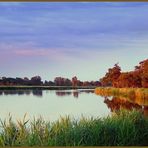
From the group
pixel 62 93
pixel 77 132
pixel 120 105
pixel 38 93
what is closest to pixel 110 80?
pixel 120 105

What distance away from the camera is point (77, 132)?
5660 millimetres

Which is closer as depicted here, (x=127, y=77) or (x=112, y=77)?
(x=112, y=77)

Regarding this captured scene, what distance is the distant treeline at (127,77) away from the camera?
5.65m

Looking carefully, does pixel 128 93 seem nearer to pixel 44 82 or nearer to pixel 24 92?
pixel 44 82

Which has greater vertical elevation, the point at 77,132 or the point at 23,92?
the point at 23,92

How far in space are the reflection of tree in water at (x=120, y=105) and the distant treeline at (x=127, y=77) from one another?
142mm

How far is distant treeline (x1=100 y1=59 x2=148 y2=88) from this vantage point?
5648 mm

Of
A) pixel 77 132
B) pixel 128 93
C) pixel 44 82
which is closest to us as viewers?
pixel 77 132

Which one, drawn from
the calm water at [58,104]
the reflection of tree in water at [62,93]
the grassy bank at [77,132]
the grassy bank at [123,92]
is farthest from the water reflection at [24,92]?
the grassy bank at [123,92]

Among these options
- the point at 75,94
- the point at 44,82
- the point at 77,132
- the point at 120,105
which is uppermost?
the point at 44,82

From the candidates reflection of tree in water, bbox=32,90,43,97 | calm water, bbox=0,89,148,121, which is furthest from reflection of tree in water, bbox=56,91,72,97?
reflection of tree in water, bbox=32,90,43,97

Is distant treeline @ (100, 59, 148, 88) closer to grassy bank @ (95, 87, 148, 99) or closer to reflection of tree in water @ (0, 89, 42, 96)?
grassy bank @ (95, 87, 148, 99)

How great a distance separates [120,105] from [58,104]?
60cm

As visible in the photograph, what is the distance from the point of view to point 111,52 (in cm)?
569
